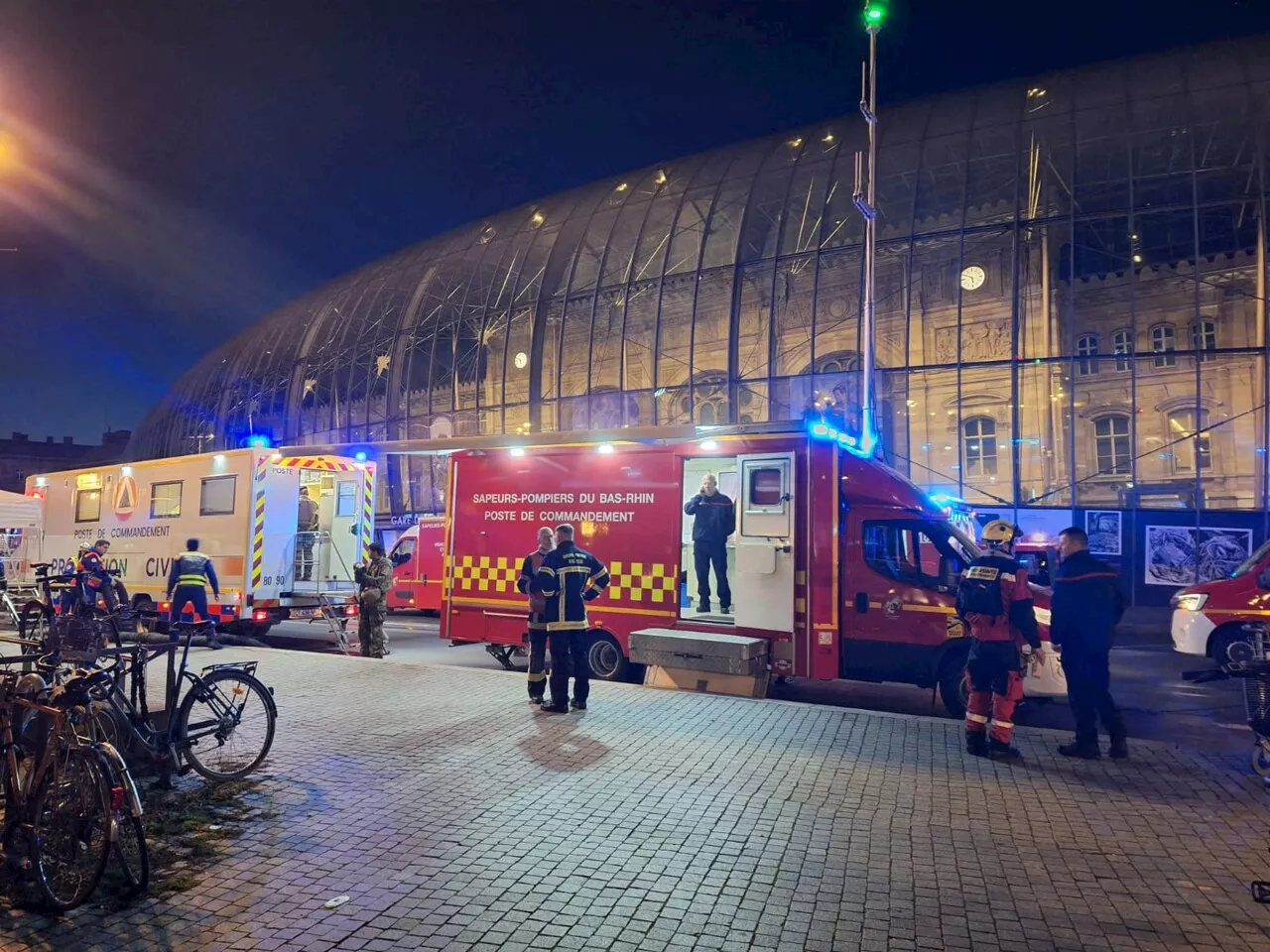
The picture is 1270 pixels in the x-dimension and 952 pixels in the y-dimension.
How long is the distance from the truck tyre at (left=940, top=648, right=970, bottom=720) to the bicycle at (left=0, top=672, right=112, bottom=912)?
24.3ft

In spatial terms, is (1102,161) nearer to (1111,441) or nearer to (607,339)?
(1111,441)

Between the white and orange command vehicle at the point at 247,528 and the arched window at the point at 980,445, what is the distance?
15.9 m

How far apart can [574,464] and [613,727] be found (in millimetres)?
4350

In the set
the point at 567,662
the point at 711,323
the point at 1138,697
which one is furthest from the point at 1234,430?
the point at 567,662

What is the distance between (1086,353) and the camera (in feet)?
68.0

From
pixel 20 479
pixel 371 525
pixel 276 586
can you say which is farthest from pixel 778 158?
pixel 20 479

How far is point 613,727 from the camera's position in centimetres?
689

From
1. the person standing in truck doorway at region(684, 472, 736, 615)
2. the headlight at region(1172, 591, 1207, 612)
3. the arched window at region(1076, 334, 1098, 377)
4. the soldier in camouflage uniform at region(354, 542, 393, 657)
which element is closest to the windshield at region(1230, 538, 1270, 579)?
the headlight at region(1172, 591, 1207, 612)

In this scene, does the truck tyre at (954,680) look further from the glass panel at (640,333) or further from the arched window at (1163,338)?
the glass panel at (640,333)

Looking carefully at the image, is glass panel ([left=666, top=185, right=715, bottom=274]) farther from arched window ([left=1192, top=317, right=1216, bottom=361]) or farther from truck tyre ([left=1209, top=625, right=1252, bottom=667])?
truck tyre ([left=1209, top=625, right=1252, bottom=667])

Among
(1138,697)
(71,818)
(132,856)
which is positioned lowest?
(1138,697)

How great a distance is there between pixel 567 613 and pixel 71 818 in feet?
14.1

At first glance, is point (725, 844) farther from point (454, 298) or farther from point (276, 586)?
point (454, 298)

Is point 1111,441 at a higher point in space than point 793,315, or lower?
lower
